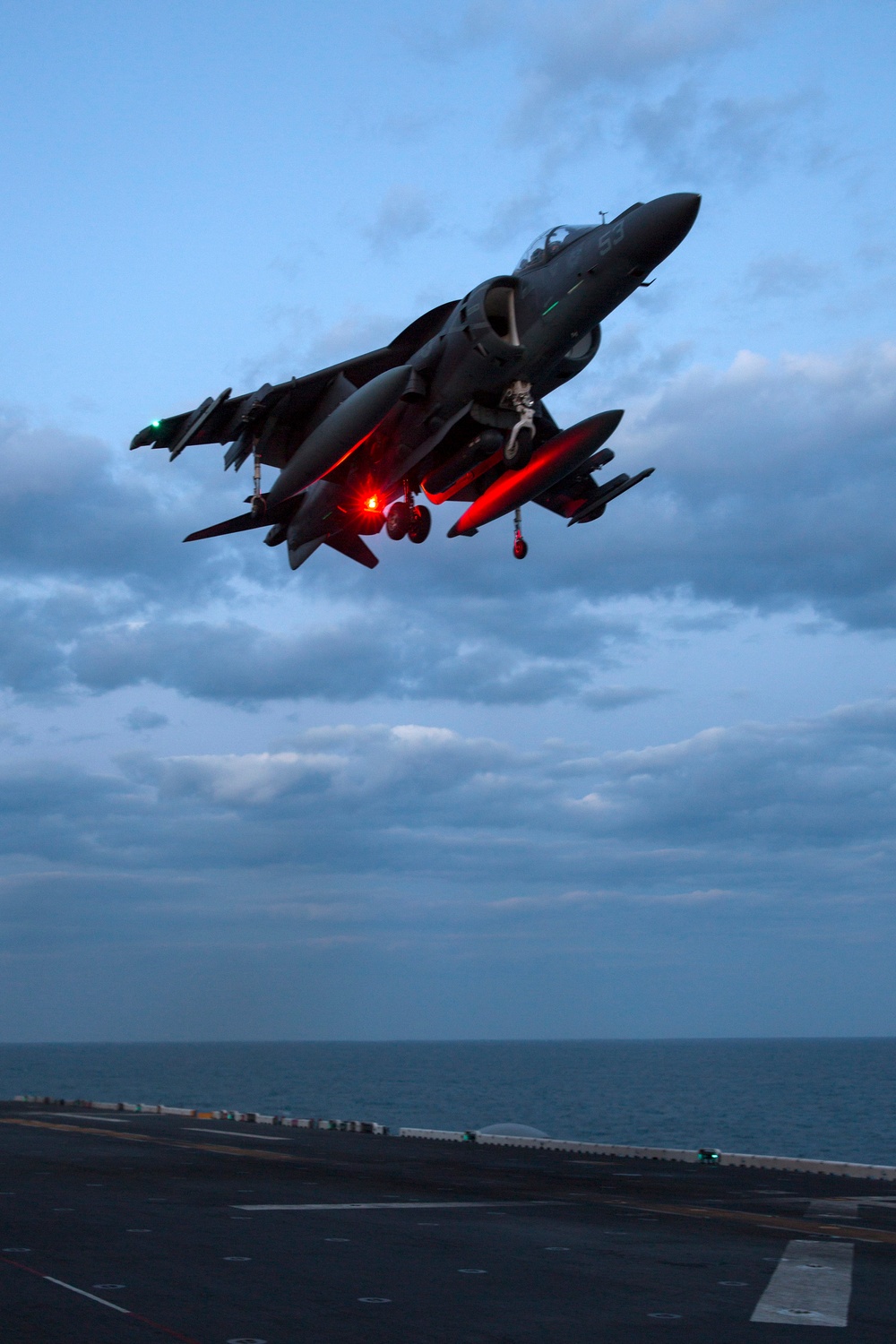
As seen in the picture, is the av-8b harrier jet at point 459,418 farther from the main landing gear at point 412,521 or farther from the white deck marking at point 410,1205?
the white deck marking at point 410,1205

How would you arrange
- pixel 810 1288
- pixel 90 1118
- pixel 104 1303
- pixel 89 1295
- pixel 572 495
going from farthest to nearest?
1. pixel 90 1118
2. pixel 572 495
3. pixel 810 1288
4. pixel 89 1295
5. pixel 104 1303

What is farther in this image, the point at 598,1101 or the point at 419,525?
the point at 598,1101

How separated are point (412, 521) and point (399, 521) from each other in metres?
0.36

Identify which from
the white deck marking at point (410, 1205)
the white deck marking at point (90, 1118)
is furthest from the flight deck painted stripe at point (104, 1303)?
the white deck marking at point (90, 1118)

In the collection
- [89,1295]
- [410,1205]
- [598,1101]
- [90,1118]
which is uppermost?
[89,1295]

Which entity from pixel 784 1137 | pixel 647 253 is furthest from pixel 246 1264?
pixel 784 1137

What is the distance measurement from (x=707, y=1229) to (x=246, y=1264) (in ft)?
23.2

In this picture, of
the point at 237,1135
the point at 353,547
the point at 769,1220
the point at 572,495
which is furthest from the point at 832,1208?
the point at 237,1135

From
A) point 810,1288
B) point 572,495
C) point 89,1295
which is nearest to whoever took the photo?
point 89,1295

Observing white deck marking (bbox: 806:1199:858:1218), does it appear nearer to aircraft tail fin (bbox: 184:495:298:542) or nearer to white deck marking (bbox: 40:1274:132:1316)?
white deck marking (bbox: 40:1274:132:1316)

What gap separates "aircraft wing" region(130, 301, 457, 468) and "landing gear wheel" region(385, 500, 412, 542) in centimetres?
305

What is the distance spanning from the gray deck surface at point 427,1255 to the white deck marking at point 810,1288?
0.14 ft

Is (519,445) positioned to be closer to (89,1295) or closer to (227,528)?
(227,528)

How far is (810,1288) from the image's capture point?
12.2 meters
